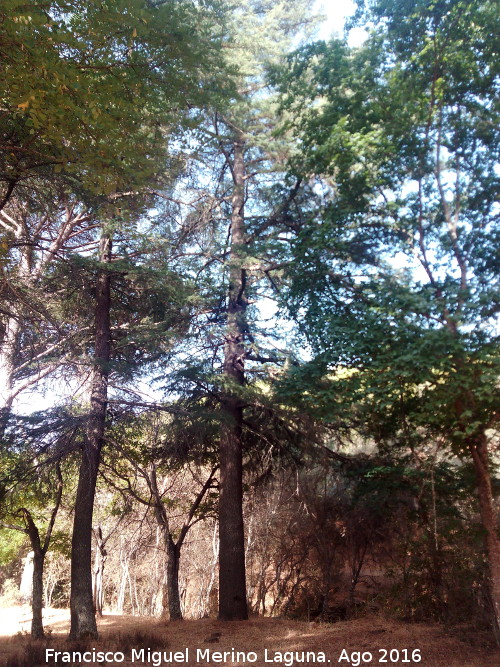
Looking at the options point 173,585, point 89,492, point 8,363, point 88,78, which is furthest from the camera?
point 173,585

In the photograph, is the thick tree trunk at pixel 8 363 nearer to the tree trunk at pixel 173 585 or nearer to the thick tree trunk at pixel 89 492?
the thick tree trunk at pixel 89 492

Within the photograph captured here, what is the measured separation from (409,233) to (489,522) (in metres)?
4.82

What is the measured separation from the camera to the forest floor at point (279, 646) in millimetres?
7754

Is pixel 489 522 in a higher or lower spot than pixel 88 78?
lower

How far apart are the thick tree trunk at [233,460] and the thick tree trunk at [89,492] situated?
2676 mm

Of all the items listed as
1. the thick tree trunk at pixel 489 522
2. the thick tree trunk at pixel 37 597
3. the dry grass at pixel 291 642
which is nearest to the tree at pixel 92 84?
the thick tree trunk at pixel 489 522

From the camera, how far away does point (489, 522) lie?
25.5 feet

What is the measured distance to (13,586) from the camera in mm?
27047

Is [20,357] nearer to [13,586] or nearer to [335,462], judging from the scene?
[335,462]

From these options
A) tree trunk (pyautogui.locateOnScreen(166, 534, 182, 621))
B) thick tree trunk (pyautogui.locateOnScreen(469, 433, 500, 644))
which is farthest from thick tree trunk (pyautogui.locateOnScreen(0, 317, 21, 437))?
thick tree trunk (pyautogui.locateOnScreen(469, 433, 500, 644))

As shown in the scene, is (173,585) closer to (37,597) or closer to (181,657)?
(37,597)

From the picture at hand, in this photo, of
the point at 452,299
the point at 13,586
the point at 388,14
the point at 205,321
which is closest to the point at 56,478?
the point at 205,321

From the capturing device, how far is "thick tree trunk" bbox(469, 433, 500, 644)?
300 inches

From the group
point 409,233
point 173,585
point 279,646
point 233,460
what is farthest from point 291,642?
point 409,233
